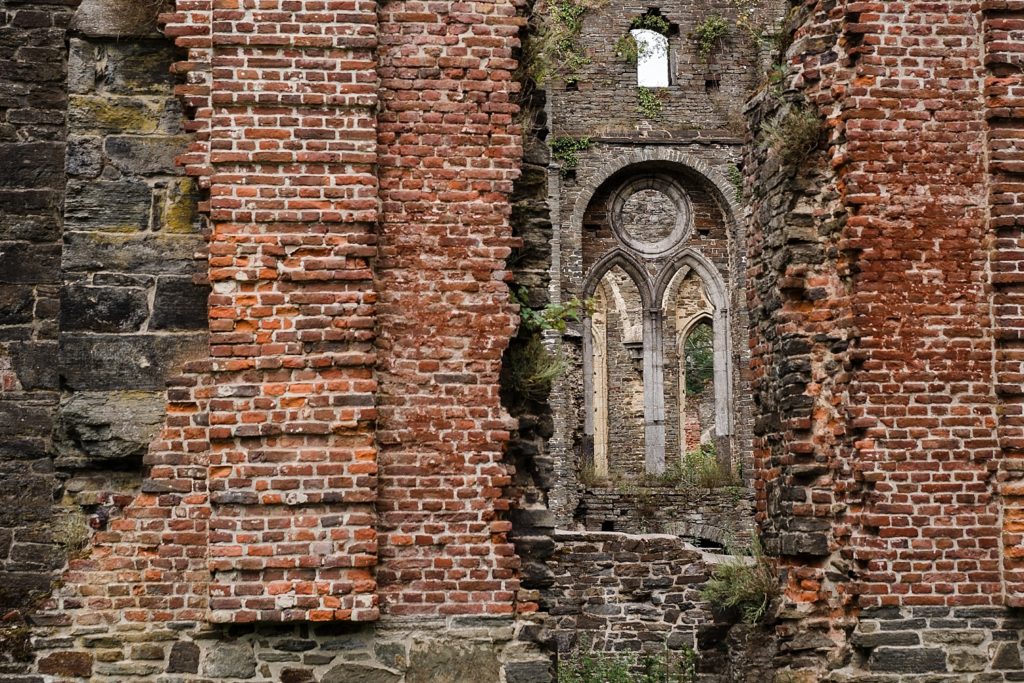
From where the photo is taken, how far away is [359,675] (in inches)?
233

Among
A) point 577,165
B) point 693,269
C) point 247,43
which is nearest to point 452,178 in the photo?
point 247,43

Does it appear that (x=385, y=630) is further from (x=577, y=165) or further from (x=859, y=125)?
(x=577, y=165)

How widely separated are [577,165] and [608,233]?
4.15ft

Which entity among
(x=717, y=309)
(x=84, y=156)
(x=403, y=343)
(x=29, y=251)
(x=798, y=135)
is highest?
(x=717, y=309)

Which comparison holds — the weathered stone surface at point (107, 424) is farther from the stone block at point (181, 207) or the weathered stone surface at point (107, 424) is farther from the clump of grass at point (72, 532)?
the stone block at point (181, 207)

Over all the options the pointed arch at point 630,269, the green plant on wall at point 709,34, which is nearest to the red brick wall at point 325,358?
the pointed arch at point 630,269

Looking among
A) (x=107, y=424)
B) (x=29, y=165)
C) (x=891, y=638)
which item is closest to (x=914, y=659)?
(x=891, y=638)

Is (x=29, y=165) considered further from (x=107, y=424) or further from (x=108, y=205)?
(x=107, y=424)

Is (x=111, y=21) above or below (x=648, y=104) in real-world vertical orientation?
below

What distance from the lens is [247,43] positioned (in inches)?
241

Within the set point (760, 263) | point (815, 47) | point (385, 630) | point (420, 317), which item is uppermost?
point (815, 47)

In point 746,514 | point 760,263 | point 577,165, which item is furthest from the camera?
point 577,165

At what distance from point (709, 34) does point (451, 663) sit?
14.6m

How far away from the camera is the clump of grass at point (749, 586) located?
280 inches
